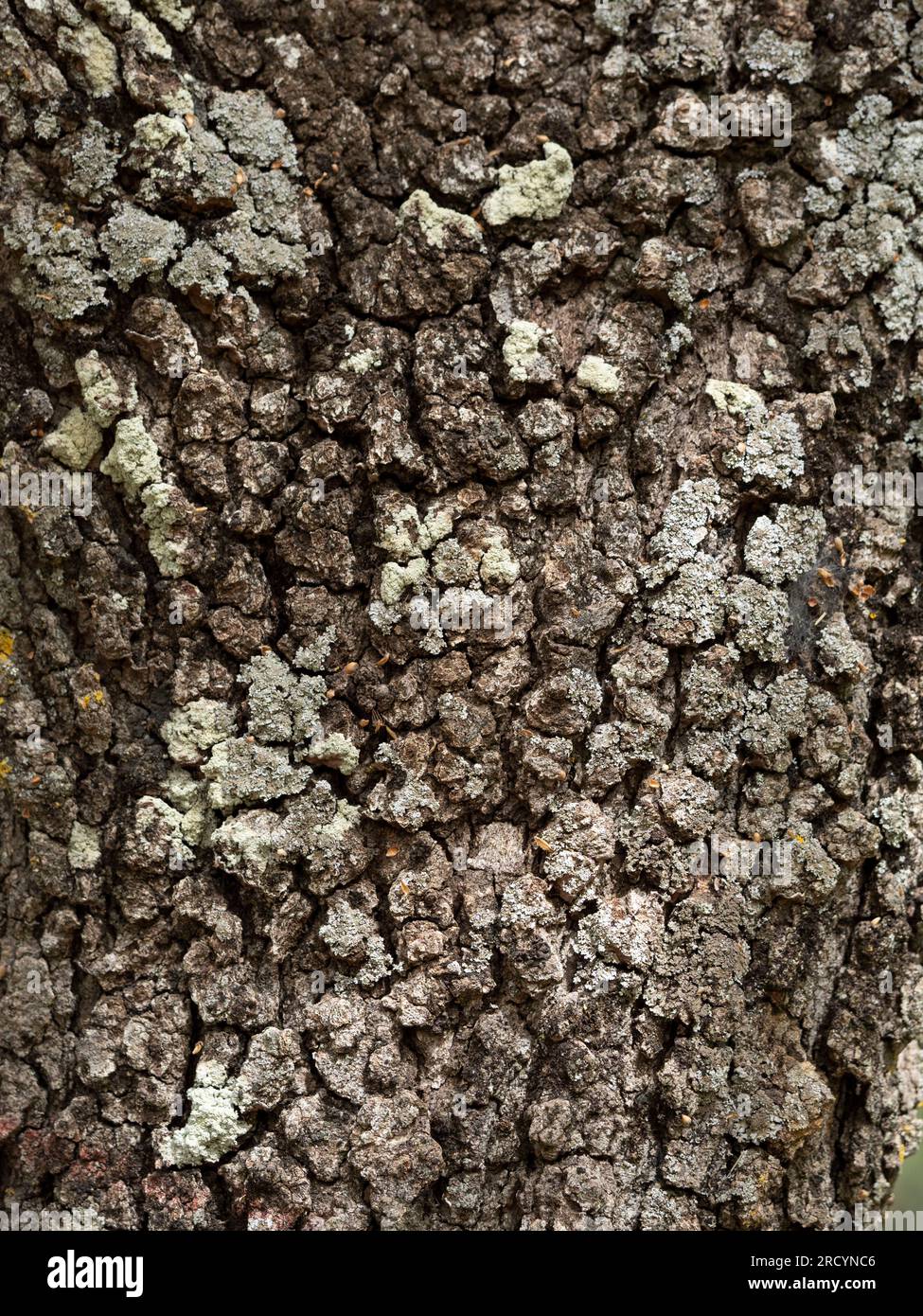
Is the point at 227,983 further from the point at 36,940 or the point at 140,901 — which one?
the point at 36,940

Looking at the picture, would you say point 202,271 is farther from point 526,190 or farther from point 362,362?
point 526,190

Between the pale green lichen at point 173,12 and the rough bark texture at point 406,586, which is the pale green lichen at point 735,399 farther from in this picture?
the pale green lichen at point 173,12

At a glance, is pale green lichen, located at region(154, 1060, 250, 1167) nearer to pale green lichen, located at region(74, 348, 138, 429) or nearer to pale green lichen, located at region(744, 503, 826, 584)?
pale green lichen, located at region(74, 348, 138, 429)

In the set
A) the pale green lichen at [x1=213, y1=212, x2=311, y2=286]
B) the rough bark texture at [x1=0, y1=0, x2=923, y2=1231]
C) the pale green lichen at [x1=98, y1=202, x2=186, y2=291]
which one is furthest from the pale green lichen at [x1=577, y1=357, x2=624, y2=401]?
the pale green lichen at [x1=98, y1=202, x2=186, y2=291]

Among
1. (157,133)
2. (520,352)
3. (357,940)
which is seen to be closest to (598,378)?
(520,352)

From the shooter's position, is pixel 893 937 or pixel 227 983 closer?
pixel 227 983

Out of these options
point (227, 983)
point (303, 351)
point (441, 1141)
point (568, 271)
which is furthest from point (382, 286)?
point (441, 1141)

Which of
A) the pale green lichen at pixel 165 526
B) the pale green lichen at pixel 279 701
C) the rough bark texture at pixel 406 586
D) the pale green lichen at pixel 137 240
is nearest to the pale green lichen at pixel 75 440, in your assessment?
the rough bark texture at pixel 406 586
